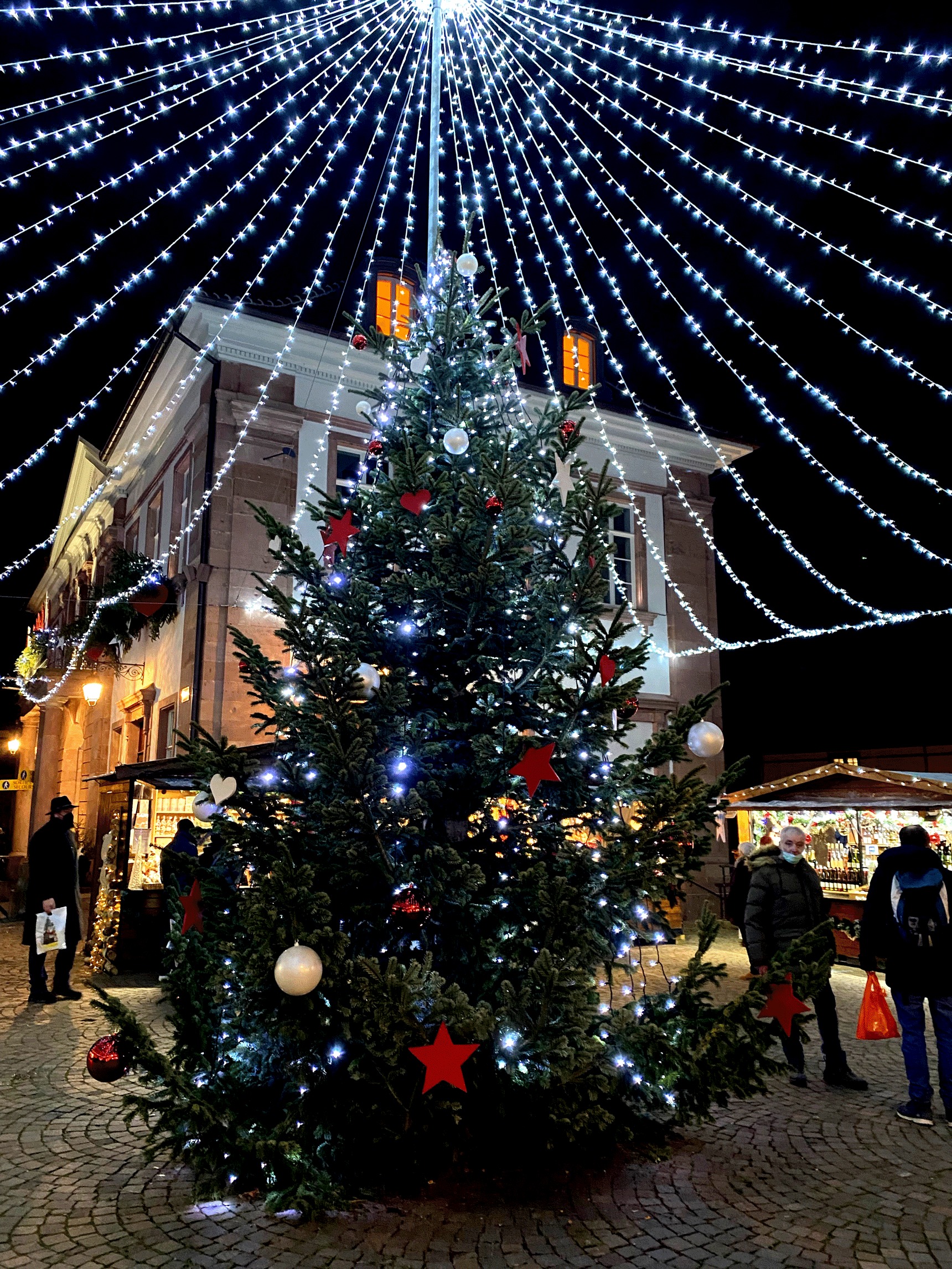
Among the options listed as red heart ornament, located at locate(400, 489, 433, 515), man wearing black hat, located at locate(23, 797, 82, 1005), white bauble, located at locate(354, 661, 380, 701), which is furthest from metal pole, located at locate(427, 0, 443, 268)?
man wearing black hat, located at locate(23, 797, 82, 1005)

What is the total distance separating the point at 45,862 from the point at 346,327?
31.7 feet

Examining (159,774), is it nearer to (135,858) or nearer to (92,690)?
(135,858)

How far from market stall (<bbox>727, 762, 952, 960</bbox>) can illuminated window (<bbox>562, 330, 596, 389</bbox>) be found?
8.65 m

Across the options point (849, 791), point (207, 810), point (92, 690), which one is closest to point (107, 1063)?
point (207, 810)

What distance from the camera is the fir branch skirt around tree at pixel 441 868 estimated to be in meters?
3.85

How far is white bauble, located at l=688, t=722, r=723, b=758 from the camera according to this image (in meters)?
4.49

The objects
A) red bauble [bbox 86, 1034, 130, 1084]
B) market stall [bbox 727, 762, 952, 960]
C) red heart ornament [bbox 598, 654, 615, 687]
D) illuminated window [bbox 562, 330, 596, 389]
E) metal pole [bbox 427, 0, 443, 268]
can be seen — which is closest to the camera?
red bauble [bbox 86, 1034, 130, 1084]

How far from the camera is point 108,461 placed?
21.0 m

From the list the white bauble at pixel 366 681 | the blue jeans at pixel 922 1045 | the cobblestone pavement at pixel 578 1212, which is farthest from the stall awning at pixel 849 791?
the white bauble at pixel 366 681

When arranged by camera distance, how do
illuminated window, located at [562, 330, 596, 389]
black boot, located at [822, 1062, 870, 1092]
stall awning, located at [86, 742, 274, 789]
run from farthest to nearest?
illuminated window, located at [562, 330, 596, 389]
stall awning, located at [86, 742, 274, 789]
black boot, located at [822, 1062, 870, 1092]

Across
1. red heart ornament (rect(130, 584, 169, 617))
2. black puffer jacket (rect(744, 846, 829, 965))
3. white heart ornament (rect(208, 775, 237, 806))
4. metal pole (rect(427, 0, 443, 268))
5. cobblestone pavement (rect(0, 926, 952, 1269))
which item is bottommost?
cobblestone pavement (rect(0, 926, 952, 1269))

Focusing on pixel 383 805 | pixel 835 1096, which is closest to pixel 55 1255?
pixel 383 805

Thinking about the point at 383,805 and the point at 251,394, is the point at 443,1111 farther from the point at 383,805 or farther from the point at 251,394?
the point at 251,394

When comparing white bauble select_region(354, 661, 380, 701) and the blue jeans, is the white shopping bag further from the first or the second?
the blue jeans
